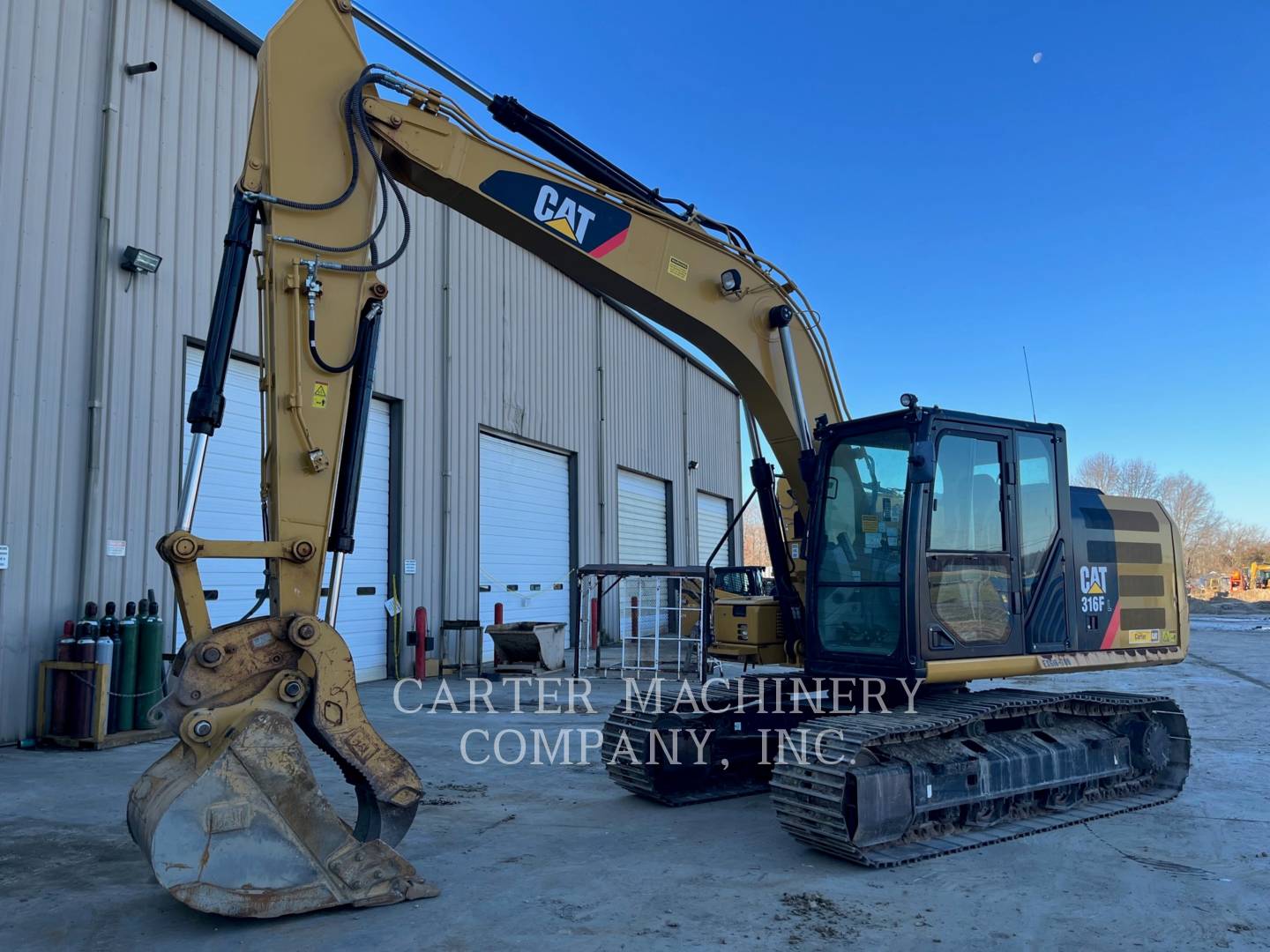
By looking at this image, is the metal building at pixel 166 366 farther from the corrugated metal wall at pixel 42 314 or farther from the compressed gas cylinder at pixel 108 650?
the compressed gas cylinder at pixel 108 650

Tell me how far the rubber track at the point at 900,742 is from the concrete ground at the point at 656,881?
122 millimetres

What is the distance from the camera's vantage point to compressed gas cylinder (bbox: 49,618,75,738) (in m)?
9.12

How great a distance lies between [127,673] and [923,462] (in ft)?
25.3

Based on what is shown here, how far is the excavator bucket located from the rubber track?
2.26 meters

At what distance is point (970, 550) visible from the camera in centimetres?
647

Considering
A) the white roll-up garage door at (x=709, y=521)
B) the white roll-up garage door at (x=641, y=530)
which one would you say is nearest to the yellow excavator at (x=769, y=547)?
the white roll-up garage door at (x=641, y=530)

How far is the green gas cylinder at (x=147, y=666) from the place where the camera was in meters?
9.59

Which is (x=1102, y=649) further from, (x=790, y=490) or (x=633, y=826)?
(x=633, y=826)

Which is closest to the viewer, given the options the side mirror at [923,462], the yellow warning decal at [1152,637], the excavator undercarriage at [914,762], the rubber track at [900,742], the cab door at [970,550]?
the rubber track at [900,742]

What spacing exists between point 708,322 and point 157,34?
809cm

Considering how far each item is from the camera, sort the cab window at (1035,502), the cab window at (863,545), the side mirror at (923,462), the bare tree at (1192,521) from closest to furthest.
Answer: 1. the side mirror at (923,462)
2. the cab window at (863,545)
3. the cab window at (1035,502)
4. the bare tree at (1192,521)

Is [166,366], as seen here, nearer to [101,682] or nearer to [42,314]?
[42,314]

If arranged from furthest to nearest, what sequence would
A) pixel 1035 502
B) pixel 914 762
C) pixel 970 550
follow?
pixel 1035 502
pixel 970 550
pixel 914 762

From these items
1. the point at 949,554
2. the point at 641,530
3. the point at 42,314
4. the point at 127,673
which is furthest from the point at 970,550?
the point at 641,530
